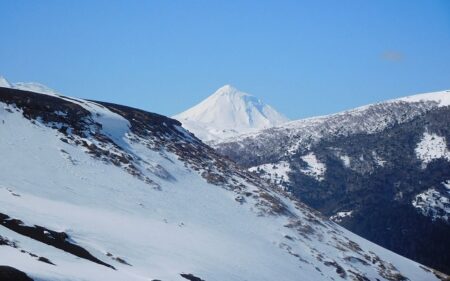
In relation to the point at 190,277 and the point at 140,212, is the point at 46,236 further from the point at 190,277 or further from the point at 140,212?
the point at 140,212

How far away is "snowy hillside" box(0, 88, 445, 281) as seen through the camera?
1441 inches

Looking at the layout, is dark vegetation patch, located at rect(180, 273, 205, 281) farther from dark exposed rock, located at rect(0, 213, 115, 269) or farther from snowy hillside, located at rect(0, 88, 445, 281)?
dark exposed rock, located at rect(0, 213, 115, 269)

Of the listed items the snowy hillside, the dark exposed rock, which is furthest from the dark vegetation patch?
the dark exposed rock

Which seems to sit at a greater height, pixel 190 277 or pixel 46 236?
pixel 190 277

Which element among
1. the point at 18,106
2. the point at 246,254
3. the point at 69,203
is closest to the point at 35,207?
the point at 69,203

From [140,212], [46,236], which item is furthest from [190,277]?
[140,212]

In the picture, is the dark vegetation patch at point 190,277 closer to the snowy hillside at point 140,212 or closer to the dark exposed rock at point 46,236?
the snowy hillside at point 140,212

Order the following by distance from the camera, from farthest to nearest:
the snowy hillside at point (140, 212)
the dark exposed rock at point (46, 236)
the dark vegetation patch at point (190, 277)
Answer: the dark vegetation patch at point (190, 277) < the snowy hillside at point (140, 212) < the dark exposed rock at point (46, 236)

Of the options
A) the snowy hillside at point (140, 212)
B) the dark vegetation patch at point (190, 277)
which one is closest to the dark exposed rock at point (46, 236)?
the snowy hillside at point (140, 212)

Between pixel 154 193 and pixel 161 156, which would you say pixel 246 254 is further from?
pixel 161 156

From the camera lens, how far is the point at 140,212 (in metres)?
55.4

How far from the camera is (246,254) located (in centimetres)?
5503

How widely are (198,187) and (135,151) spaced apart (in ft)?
32.6

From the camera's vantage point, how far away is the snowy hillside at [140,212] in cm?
3660
